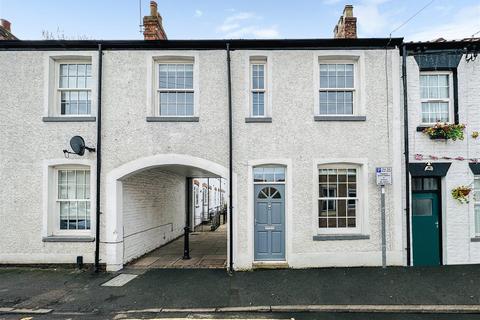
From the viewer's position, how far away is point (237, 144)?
8984 millimetres

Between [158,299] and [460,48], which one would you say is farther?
[460,48]

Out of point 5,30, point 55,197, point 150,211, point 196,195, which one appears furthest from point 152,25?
point 196,195

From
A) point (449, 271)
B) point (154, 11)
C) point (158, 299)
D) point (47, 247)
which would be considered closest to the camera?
point (158, 299)

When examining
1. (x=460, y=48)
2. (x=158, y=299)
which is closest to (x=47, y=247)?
(x=158, y=299)

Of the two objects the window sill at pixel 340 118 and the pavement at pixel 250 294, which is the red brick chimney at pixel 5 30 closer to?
the pavement at pixel 250 294

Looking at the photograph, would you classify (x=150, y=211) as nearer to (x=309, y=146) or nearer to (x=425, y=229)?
(x=309, y=146)

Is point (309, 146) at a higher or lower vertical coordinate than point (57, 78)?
lower

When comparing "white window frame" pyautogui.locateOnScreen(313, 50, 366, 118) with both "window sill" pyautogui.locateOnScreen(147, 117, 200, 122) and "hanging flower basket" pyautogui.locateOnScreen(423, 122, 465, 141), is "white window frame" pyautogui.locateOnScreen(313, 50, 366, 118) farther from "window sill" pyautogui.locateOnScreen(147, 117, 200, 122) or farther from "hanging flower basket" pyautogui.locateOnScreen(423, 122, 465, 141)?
"window sill" pyautogui.locateOnScreen(147, 117, 200, 122)

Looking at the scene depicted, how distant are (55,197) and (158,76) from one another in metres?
4.73

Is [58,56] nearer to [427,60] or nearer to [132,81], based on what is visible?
[132,81]

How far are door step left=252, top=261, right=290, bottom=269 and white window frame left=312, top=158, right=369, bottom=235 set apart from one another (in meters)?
1.24

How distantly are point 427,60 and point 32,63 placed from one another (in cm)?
1163

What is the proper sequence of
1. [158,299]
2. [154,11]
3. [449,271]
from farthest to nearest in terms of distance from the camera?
[154,11], [449,271], [158,299]

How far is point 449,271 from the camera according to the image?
8406 millimetres
